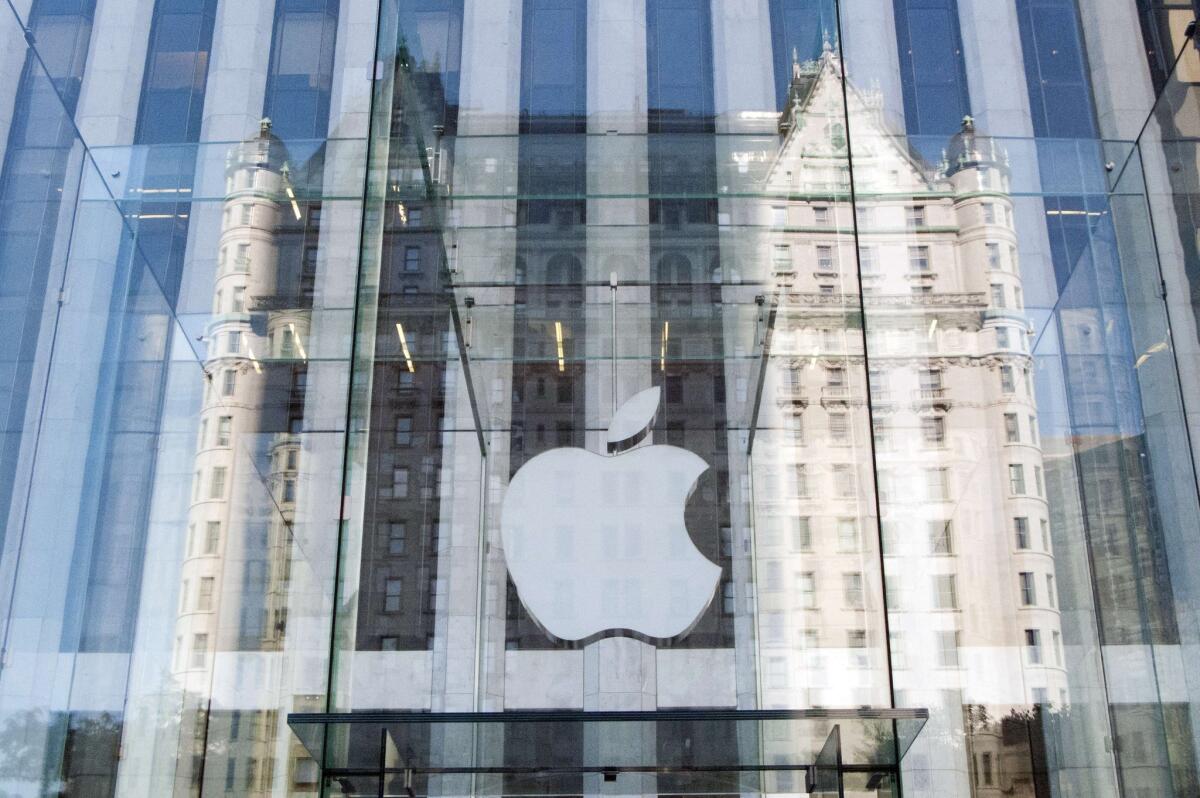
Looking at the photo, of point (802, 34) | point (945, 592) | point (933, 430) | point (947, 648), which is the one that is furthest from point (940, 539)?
point (802, 34)

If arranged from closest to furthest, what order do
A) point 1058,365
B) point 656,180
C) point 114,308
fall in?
point 656,180
point 114,308
point 1058,365

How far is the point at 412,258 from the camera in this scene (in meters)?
5.11

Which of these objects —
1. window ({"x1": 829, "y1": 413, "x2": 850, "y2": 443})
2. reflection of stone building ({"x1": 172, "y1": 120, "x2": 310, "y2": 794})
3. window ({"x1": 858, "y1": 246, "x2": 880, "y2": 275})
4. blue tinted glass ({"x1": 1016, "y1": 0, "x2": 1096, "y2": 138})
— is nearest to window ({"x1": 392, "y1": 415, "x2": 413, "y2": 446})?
window ({"x1": 829, "y1": 413, "x2": 850, "y2": 443})

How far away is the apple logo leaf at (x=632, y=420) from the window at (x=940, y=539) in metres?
5.47

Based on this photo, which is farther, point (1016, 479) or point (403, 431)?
point (1016, 479)

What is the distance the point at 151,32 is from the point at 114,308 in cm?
756

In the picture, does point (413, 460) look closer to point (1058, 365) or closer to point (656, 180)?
point (656, 180)

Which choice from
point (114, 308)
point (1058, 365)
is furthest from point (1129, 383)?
point (114, 308)

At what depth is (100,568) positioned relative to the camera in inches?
217

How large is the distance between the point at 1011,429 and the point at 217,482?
20.2ft

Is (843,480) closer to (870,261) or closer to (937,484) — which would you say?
(937,484)

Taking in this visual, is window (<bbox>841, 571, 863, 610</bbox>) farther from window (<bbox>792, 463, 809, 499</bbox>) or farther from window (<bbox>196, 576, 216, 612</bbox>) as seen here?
window (<bbox>196, 576, 216, 612</bbox>)

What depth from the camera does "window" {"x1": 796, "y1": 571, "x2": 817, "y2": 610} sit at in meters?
4.43

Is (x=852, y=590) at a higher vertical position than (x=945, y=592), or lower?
lower
